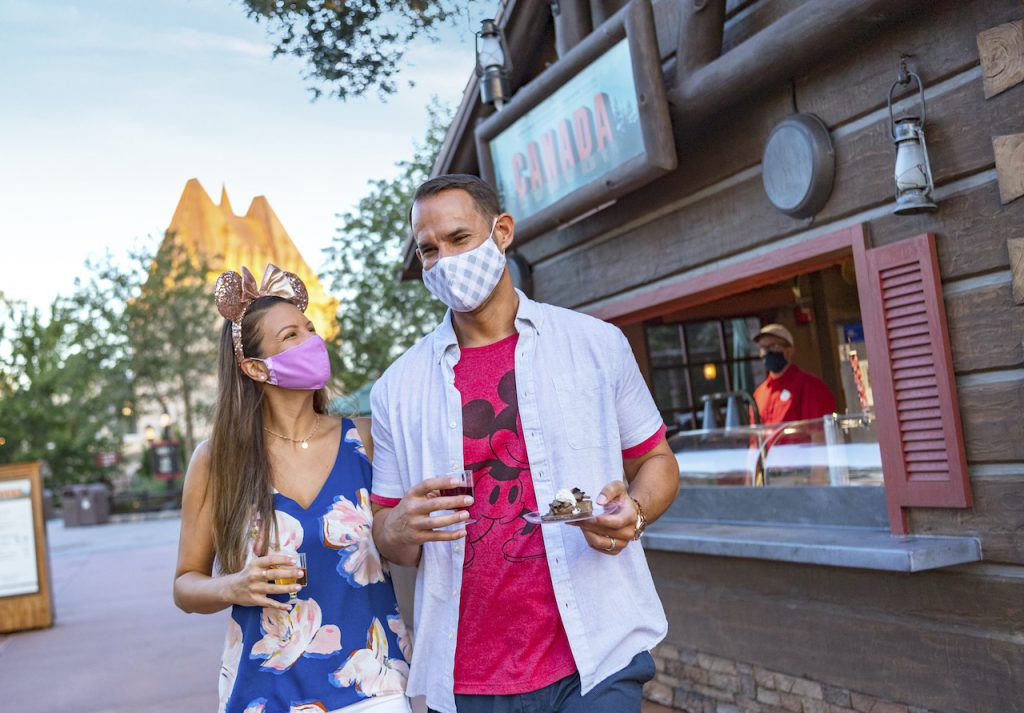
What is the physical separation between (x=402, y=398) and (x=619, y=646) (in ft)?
2.57

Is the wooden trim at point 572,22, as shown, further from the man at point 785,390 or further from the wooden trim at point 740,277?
the man at point 785,390

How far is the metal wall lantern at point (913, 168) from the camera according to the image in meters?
3.59

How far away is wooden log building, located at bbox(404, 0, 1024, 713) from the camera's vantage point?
352 cm

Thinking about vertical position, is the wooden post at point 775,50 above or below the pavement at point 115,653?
above

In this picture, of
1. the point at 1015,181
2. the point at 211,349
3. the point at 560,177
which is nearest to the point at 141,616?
the point at 560,177

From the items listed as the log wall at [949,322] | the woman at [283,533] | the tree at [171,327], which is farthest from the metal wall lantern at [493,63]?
the tree at [171,327]

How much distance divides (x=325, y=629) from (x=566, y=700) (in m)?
0.68

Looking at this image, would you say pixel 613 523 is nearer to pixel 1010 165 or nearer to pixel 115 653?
pixel 1010 165

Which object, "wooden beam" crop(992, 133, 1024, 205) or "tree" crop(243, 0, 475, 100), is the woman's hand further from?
"tree" crop(243, 0, 475, 100)

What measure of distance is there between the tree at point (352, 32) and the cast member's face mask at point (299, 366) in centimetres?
356

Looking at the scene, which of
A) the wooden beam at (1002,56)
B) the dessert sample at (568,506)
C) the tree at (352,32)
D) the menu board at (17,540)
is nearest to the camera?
the dessert sample at (568,506)

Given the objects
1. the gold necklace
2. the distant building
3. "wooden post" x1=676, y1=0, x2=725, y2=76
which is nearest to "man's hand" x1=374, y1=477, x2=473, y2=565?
the gold necklace

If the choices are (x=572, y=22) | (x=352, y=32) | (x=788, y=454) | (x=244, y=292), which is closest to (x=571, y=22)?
(x=572, y=22)

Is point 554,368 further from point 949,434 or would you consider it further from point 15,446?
point 15,446
